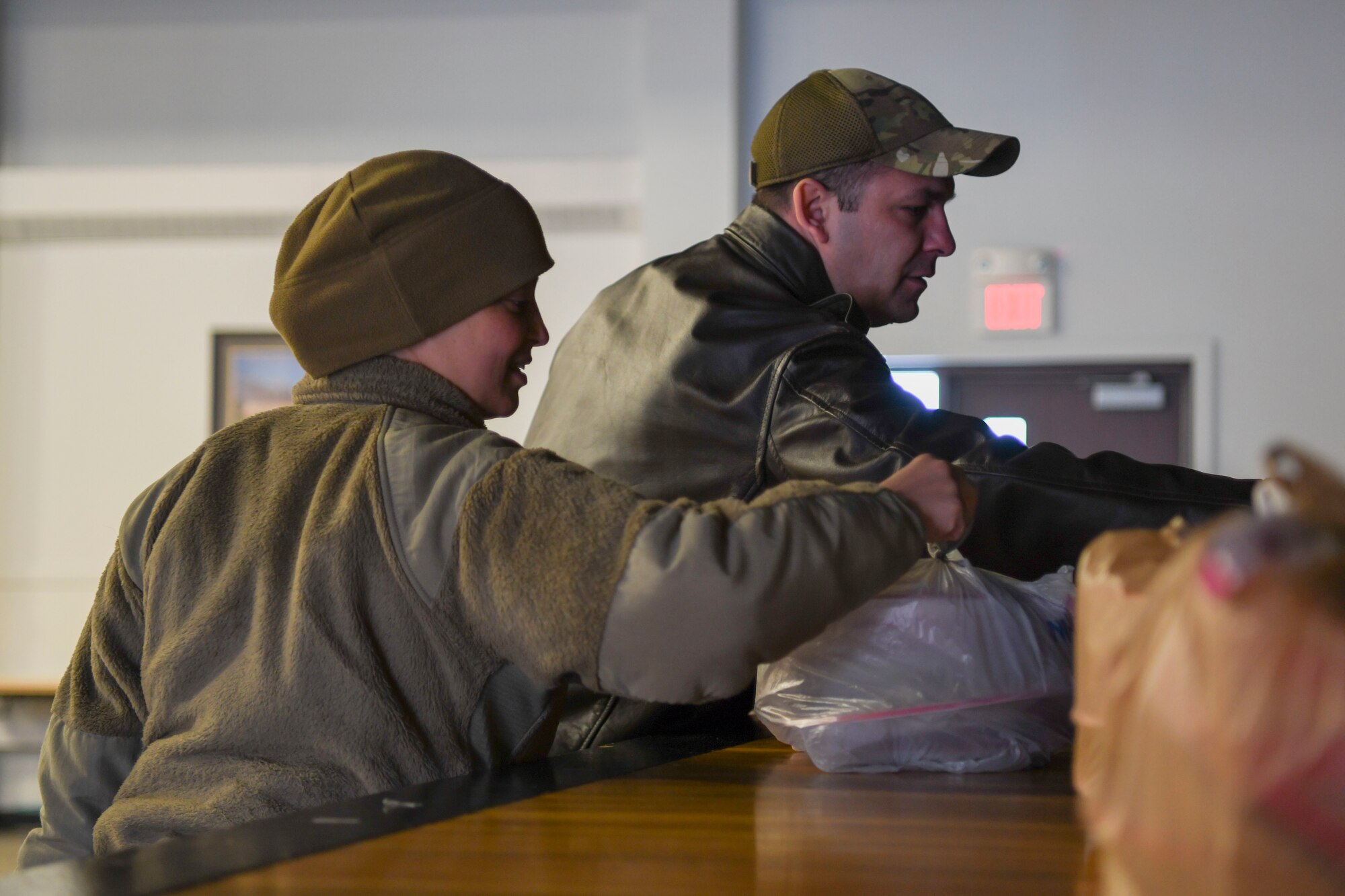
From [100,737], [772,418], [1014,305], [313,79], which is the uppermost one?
[313,79]

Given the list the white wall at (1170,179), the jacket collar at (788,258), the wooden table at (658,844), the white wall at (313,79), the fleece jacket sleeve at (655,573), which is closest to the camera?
the wooden table at (658,844)

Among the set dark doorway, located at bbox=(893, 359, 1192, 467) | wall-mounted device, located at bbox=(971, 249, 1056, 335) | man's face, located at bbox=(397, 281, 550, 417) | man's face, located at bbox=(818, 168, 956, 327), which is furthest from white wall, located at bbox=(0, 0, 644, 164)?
man's face, located at bbox=(397, 281, 550, 417)

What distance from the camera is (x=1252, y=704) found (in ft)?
1.12

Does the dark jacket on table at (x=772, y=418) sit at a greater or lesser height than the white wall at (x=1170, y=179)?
lesser

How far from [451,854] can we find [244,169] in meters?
5.86

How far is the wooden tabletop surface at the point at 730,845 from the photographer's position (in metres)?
0.64

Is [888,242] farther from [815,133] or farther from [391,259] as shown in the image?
[391,259]

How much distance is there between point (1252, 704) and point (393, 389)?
881mm

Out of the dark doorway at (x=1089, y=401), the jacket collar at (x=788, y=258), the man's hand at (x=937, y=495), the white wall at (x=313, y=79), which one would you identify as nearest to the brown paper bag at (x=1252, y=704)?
the man's hand at (x=937, y=495)

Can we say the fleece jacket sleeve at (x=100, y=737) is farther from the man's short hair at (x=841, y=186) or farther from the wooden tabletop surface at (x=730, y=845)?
the man's short hair at (x=841, y=186)

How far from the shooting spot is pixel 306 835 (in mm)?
745

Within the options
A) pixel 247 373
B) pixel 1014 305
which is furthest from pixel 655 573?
pixel 247 373

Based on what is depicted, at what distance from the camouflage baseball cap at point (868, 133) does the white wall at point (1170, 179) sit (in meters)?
3.98

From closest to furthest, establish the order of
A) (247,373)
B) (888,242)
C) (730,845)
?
(730,845) → (888,242) → (247,373)
